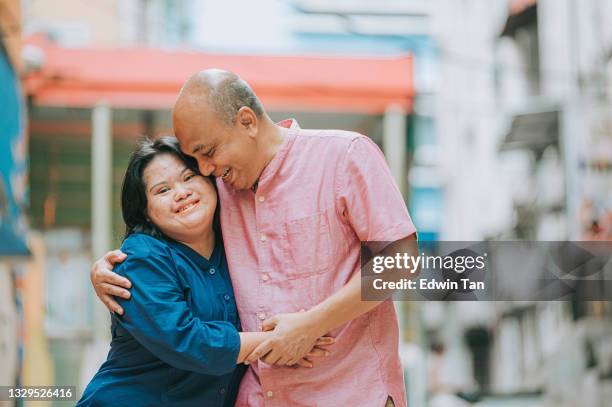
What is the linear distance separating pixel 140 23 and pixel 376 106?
1301mm

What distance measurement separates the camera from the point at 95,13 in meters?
4.43

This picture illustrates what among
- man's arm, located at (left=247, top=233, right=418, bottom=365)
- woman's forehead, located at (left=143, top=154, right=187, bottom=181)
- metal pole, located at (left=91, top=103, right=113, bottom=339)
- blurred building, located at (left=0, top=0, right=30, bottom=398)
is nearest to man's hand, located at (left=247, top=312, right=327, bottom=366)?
man's arm, located at (left=247, top=233, right=418, bottom=365)

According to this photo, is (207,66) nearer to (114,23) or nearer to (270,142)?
(114,23)

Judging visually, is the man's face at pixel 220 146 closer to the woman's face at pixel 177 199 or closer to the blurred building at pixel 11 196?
the woman's face at pixel 177 199

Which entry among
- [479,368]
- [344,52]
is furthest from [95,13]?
[479,368]

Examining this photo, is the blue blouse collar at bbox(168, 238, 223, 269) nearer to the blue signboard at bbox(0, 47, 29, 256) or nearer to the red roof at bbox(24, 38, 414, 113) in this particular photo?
the blue signboard at bbox(0, 47, 29, 256)

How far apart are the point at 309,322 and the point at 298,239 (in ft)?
0.45

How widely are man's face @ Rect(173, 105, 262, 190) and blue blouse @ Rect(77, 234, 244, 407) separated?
13cm

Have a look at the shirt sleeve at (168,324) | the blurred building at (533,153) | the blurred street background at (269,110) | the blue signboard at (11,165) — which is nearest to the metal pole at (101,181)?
the blurred street background at (269,110)

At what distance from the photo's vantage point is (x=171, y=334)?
1.19 m

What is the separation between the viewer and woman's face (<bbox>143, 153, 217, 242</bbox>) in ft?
4.27

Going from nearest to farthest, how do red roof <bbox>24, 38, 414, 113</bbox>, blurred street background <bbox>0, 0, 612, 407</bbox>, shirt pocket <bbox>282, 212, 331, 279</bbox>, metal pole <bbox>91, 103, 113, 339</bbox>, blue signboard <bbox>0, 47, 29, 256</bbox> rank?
shirt pocket <bbox>282, 212, 331, 279</bbox> → blue signboard <bbox>0, 47, 29, 256</bbox> → blurred street background <bbox>0, 0, 612, 407</bbox> → metal pole <bbox>91, 103, 113, 339</bbox> → red roof <bbox>24, 38, 414, 113</bbox>

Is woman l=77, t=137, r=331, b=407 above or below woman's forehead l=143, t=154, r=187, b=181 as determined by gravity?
below
